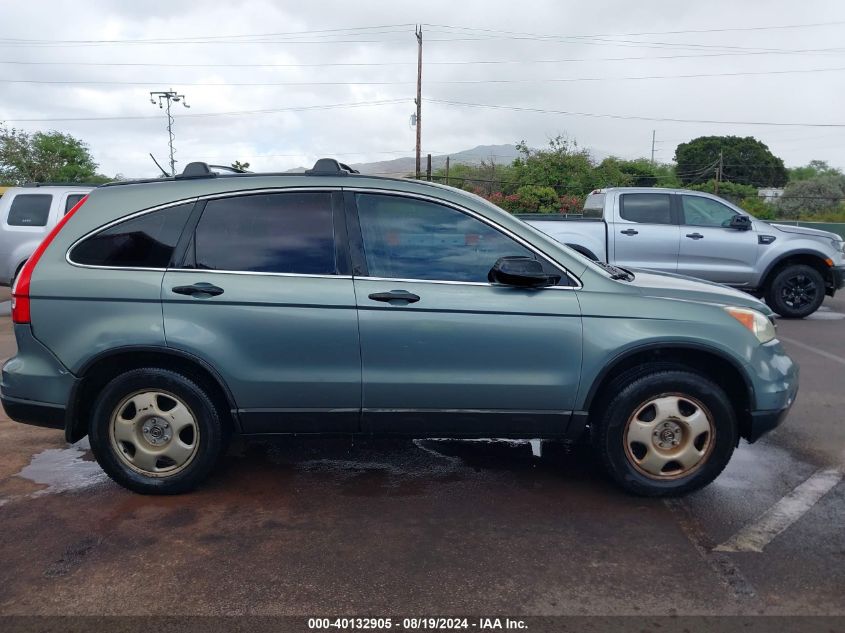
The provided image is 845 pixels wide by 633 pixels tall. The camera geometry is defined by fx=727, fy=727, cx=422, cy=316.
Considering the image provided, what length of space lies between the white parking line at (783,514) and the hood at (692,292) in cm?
106

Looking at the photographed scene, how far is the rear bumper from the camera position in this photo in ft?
12.9

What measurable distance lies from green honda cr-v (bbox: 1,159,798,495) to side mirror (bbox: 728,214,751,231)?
23.2ft

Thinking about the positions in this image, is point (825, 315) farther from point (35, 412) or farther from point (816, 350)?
point (35, 412)

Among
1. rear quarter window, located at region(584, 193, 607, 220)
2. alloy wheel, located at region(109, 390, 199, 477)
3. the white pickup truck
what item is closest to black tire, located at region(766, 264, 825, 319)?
the white pickup truck

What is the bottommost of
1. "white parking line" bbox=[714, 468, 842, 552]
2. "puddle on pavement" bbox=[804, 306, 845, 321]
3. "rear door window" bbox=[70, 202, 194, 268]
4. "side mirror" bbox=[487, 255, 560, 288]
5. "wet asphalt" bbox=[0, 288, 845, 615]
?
"wet asphalt" bbox=[0, 288, 845, 615]

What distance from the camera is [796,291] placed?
1080cm

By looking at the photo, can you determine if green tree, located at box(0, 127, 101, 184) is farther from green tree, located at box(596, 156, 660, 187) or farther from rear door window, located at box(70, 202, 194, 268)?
rear door window, located at box(70, 202, 194, 268)

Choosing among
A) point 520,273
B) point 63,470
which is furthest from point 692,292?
point 63,470

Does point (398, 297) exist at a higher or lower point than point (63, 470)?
higher

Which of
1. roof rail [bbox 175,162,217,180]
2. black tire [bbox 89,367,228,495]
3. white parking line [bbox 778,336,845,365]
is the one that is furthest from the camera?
white parking line [bbox 778,336,845,365]

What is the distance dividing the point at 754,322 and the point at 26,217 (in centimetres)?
1112

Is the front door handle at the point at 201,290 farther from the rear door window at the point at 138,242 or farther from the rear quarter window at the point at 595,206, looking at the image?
the rear quarter window at the point at 595,206

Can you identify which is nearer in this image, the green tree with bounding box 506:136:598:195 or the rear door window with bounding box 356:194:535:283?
the rear door window with bounding box 356:194:535:283

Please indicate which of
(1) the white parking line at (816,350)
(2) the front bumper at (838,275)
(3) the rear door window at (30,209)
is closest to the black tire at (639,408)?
(1) the white parking line at (816,350)
